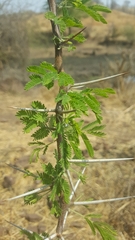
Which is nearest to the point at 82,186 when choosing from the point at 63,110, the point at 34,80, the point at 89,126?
the point at 89,126

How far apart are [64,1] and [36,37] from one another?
8086 mm

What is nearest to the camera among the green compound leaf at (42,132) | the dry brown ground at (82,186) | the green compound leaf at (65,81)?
the green compound leaf at (65,81)

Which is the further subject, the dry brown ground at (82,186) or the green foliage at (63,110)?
the dry brown ground at (82,186)

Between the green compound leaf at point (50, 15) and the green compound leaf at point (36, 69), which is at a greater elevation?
the green compound leaf at point (50, 15)

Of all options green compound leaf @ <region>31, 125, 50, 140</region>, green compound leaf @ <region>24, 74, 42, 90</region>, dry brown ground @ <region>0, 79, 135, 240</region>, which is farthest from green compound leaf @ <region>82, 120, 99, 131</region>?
dry brown ground @ <region>0, 79, 135, 240</region>

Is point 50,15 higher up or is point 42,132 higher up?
point 50,15

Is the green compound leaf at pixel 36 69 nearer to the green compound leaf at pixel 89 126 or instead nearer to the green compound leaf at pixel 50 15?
the green compound leaf at pixel 50 15

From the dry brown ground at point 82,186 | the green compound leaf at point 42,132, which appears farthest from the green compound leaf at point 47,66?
the dry brown ground at point 82,186

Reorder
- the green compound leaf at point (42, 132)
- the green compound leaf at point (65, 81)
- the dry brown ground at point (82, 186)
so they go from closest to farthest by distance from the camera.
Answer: the green compound leaf at point (65, 81)
the green compound leaf at point (42, 132)
the dry brown ground at point (82, 186)

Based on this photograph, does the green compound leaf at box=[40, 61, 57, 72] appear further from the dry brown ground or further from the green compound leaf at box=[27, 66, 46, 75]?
the dry brown ground

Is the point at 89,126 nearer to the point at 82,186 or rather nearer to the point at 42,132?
the point at 42,132

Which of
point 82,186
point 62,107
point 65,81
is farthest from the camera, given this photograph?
point 82,186

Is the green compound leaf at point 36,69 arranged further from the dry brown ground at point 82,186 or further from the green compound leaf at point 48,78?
the dry brown ground at point 82,186

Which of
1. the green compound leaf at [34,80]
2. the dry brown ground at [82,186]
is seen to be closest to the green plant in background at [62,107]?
the green compound leaf at [34,80]
